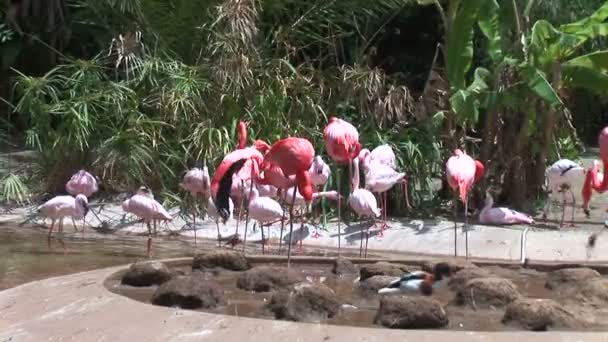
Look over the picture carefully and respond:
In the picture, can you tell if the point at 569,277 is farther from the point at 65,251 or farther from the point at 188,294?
the point at 65,251

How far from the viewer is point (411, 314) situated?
5367mm

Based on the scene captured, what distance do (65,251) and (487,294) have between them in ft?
14.6

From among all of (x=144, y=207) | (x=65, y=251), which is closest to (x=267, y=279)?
(x=144, y=207)

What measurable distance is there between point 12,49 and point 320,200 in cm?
877

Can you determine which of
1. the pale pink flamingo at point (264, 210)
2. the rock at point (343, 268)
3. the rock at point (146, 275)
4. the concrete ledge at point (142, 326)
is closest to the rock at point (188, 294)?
the concrete ledge at point (142, 326)

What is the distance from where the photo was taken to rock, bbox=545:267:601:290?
660 centimetres

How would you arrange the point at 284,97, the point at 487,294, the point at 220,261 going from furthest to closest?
the point at 284,97, the point at 220,261, the point at 487,294

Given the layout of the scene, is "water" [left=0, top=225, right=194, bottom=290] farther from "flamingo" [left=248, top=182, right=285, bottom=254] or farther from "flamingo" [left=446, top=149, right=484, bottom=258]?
"flamingo" [left=446, top=149, right=484, bottom=258]

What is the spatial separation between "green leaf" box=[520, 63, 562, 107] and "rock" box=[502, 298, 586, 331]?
541 cm

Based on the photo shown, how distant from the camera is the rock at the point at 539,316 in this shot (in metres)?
5.34

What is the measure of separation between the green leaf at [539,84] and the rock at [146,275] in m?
5.35

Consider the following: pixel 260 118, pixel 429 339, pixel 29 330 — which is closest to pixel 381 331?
pixel 429 339

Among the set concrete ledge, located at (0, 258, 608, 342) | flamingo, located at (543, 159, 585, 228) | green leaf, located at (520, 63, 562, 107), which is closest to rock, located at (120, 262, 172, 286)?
concrete ledge, located at (0, 258, 608, 342)

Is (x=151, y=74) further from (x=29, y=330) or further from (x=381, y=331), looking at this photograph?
(x=381, y=331)
